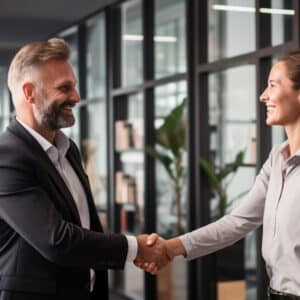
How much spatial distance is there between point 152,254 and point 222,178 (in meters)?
2.04

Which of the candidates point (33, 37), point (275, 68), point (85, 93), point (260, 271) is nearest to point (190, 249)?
point (275, 68)

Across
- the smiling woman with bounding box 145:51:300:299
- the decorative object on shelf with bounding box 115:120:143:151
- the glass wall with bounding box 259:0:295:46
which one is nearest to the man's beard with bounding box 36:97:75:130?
the smiling woman with bounding box 145:51:300:299

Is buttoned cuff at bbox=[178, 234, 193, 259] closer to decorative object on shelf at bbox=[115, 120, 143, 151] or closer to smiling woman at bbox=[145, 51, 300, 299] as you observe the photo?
smiling woman at bbox=[145, 51, 300, 299]

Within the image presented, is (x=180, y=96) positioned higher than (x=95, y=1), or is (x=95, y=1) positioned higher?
(x=95, y=1)

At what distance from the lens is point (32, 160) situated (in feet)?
7.10

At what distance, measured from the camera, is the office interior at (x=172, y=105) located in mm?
4371

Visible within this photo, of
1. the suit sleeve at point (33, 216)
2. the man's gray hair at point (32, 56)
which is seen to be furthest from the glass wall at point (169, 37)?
the suit sleeve at point (33, 216)

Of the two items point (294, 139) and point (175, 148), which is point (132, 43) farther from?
point (294, 139)

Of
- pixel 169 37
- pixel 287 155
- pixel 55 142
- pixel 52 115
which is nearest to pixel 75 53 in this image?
pixel 169 37

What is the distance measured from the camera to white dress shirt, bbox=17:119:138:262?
231cm

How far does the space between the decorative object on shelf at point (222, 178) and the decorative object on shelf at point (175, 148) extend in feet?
1.51

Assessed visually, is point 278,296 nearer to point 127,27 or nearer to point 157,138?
point 157,138

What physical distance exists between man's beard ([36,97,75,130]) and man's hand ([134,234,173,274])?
24.7 inches

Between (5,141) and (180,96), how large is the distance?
311 cm
